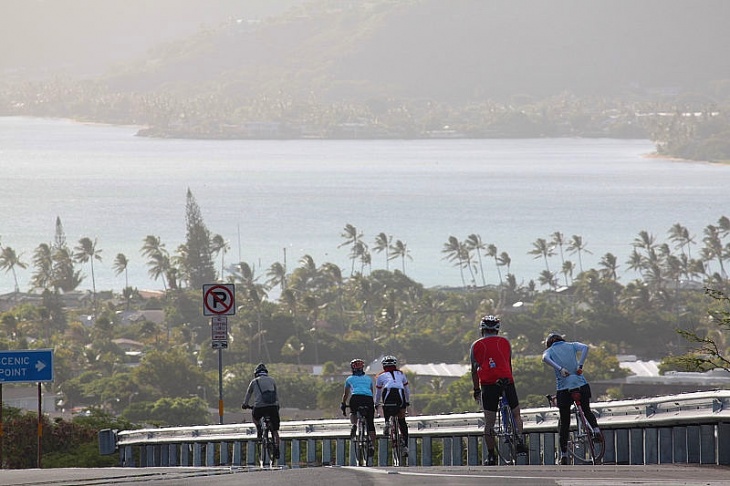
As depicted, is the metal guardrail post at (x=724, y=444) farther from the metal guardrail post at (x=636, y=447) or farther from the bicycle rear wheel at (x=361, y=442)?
the bicycle rear wheel at (x=361, y=442)

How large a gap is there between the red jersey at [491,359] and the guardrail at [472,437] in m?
1.74

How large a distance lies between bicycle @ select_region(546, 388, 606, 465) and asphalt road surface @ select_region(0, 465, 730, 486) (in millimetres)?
887

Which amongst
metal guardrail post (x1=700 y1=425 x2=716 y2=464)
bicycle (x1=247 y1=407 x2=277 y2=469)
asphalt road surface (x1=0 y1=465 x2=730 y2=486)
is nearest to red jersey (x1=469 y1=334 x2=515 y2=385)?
asphalt road surface (x1=0 y1=465 x2=730 y2=486)

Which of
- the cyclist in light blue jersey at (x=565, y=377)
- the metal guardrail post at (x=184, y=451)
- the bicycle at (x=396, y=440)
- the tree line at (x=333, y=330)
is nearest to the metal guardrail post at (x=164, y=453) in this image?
the metal guardrail post at (x=184, y=451)

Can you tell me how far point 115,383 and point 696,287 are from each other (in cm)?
8132

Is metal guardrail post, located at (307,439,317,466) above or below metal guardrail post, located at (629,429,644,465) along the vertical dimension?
below

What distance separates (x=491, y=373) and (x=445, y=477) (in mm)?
2984

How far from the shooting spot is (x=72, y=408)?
131 m

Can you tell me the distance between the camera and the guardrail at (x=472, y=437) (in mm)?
18828

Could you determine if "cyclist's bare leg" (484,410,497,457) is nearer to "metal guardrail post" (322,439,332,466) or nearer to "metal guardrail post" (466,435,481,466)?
"metal guardrail post" (466,435,481,466)

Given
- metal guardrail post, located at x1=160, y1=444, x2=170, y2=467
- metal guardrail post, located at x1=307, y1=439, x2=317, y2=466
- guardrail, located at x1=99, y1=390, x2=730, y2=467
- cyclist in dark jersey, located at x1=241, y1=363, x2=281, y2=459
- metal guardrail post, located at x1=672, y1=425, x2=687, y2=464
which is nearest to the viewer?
guardrail, located at x1=99, y1=390, x2=730, y2=467

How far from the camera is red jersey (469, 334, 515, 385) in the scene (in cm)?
1978

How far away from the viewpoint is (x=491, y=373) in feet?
65.0

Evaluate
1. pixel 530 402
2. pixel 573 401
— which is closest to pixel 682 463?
pixel 573 401
